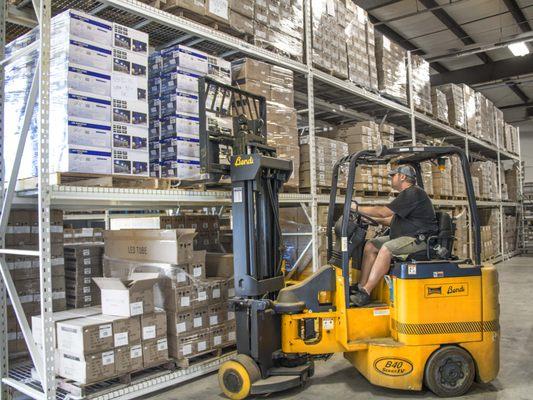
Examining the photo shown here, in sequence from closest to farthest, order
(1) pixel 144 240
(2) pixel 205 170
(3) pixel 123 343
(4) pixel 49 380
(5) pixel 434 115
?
(4) pixel 49 380 < (3) pixel 123 343 < (2) pixel 205 170 < (1) pixel 144 240 < (5) pixel 434 115

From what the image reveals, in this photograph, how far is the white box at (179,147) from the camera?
461 centimetres

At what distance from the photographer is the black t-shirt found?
452 cm

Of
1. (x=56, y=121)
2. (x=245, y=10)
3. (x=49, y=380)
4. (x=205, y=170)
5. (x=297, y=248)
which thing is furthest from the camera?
(x=297, y=248)

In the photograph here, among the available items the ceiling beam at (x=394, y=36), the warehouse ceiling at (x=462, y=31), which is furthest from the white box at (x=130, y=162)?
the ceiling beam at (x=394, y=36)

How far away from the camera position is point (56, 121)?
386cm

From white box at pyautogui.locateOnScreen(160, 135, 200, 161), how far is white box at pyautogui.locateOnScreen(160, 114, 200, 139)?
0.05 m

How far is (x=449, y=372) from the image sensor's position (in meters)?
4.20

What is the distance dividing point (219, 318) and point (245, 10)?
346 cm

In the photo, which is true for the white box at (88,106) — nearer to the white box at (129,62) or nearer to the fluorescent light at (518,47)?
the white box at (129,62)

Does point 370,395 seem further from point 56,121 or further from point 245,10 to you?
point 245,10

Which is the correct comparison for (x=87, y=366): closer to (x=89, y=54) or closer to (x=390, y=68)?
(x=89, y=54)

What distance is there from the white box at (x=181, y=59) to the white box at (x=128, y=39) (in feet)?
1.07

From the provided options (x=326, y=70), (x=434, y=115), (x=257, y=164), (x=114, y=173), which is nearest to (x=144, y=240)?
(x=114, y=173)

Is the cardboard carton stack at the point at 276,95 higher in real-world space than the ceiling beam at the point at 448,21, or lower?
lower
